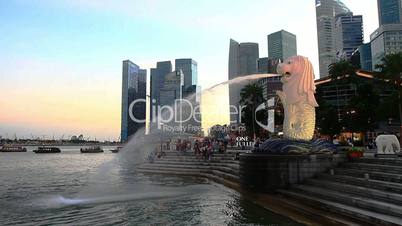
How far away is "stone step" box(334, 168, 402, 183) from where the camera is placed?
1365 cm

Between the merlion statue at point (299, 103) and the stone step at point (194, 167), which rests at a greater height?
the merlion statue at point (299, 103)

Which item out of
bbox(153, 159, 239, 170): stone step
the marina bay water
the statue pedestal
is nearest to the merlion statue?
the statue pedestal

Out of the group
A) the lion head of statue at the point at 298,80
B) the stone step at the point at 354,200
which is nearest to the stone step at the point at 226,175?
the lion head of statue at the point at 298,80

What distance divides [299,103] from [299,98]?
278 mm

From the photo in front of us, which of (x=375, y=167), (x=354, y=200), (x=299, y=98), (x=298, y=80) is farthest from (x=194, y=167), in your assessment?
(x=354, y=200)

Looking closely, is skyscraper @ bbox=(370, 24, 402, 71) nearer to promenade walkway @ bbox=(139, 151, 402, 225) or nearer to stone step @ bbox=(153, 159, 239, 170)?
stone step @ bbox=(153, 159, 239, 170)

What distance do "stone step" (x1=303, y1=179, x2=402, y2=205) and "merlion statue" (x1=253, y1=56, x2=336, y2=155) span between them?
3632 mm

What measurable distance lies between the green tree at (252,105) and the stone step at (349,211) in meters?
52.2

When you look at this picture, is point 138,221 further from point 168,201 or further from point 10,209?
point 10,209

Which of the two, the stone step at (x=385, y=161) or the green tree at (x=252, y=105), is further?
the green tree at (x=252, y=105)

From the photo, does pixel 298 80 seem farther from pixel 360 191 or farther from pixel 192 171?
pixel 192 171

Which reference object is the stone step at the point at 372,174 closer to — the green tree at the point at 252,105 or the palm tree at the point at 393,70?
the palm tree at the point at 393,70

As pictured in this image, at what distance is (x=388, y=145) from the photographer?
21.5 metres

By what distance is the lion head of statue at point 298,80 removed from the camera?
67.3ft
